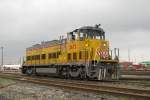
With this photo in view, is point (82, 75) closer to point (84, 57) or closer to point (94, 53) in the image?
point (84, 57)

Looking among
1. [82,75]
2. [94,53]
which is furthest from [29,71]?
[94,53]

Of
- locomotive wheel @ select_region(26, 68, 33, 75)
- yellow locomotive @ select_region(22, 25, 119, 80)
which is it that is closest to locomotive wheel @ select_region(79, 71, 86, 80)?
yellow locomotive @ select_region(22, 25, 119, 80)

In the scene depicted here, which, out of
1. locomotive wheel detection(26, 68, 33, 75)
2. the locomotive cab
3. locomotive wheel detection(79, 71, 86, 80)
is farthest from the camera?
locomotive wheel detection(26, 68, 33, 75)

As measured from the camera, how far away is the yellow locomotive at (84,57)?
21.7 m

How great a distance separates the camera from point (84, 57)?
2230cm

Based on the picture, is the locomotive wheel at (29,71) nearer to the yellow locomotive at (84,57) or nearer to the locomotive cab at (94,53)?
the yellow locomotive at (84,57)

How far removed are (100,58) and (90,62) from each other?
1.01 metres

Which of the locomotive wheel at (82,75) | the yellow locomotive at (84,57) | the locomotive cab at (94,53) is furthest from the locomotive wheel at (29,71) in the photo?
the locomotive wheel at (82,75)

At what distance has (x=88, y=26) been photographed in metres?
23.2

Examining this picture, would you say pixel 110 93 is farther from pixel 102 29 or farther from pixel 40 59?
pixel 40 59

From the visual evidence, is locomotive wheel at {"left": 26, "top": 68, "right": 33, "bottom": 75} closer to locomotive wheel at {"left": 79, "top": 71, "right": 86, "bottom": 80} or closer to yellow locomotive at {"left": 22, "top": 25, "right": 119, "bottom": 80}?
yellow locomotive at {"left": 22, "top": 25, "right": 119, "bottom": 80}

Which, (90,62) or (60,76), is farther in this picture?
(60,76)

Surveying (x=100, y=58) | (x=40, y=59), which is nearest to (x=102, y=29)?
(x=100, y=58)

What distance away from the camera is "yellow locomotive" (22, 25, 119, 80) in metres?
21.7
